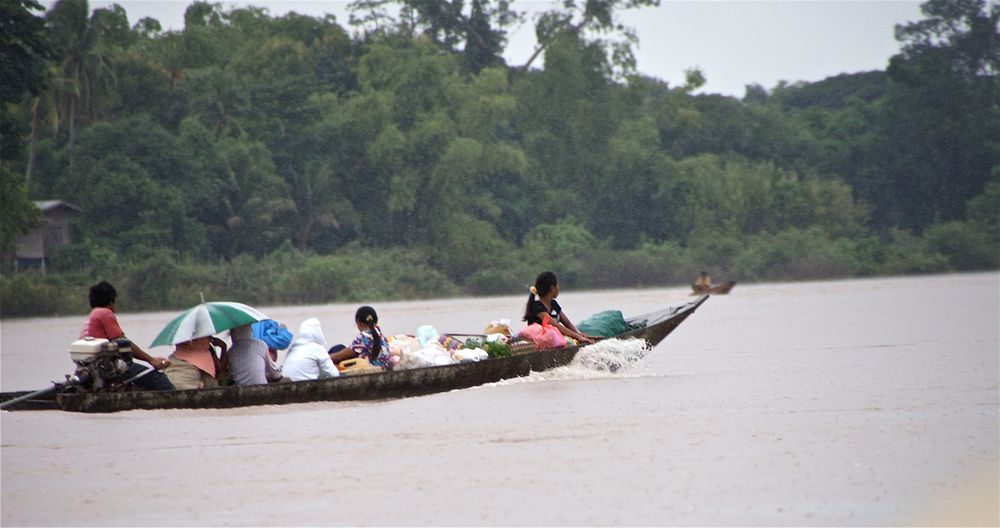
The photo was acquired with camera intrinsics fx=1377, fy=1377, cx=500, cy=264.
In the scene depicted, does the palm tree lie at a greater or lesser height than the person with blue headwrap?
greater

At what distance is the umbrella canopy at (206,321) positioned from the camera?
931 cm

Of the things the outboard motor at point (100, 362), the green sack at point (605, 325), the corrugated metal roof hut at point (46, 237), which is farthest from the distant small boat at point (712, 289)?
the outboard motor at point (100, 362)

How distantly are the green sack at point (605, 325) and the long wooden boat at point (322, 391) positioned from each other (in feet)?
3.11

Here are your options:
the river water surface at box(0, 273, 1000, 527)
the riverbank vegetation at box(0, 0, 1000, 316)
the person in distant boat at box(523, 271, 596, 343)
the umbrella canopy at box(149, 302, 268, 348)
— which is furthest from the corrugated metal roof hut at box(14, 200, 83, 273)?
the umbrella canopy at box(149, 302, 268, 348)

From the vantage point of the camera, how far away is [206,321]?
934cm

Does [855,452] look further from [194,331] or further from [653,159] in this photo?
Result: [653,159]

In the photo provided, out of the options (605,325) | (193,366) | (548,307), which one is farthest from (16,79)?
(193,366)

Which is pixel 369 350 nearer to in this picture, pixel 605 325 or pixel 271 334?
pixel 271 334

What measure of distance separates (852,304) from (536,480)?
1879 cm

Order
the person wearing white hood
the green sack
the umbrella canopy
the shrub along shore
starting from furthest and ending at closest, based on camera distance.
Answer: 1. the shrub along shore
2. the green sack
3. the person wearing white hood
4. the umbrella canopy

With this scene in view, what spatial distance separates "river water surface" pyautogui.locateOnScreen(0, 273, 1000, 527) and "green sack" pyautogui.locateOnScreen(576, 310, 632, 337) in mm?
376

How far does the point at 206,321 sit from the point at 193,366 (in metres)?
0.50

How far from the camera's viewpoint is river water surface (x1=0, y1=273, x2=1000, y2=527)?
20.2 ft

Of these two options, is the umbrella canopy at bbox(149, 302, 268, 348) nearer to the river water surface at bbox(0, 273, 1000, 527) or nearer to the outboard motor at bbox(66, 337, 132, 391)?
the outboard motor at bbox(66, 337, 132, 391)
